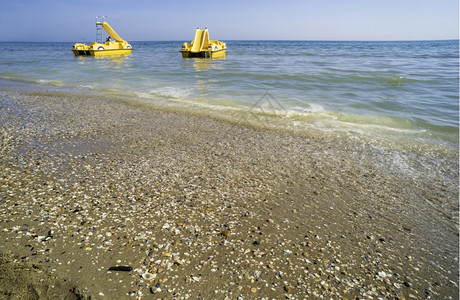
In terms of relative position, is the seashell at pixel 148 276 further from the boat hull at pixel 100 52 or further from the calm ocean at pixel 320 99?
the boat hull at pixel 100 52

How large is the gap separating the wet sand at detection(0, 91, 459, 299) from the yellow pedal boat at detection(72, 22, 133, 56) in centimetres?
3228

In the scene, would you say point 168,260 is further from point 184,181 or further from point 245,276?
point 184,181

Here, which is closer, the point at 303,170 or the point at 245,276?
the point at 245,276

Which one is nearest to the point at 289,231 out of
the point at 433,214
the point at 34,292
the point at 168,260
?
the point at 168,260

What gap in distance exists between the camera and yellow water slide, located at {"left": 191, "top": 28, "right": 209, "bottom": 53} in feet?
100

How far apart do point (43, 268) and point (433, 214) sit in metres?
5.01

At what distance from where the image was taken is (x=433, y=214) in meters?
3.93

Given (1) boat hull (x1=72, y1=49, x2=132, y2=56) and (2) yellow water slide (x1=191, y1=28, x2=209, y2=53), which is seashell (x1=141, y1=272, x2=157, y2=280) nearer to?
(2) yellow water slide (x1=191, y1=28, x2=209, y2=53)

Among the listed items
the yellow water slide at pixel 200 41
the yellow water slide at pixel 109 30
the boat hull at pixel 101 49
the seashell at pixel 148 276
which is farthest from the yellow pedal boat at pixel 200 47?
the seashell at pixel 148 276

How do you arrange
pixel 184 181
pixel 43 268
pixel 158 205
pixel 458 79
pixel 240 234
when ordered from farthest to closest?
pixel 458 79 → pixel 184 181 → pixel 158 205 → pixel 240 234 → pixel 43 268

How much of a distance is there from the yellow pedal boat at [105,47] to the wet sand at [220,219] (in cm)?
3228

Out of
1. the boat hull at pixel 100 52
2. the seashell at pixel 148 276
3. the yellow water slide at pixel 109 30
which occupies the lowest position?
the seashell at pixel 148 276

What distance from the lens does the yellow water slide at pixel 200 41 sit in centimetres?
3048

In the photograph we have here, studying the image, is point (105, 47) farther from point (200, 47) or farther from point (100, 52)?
point (200, 47)
